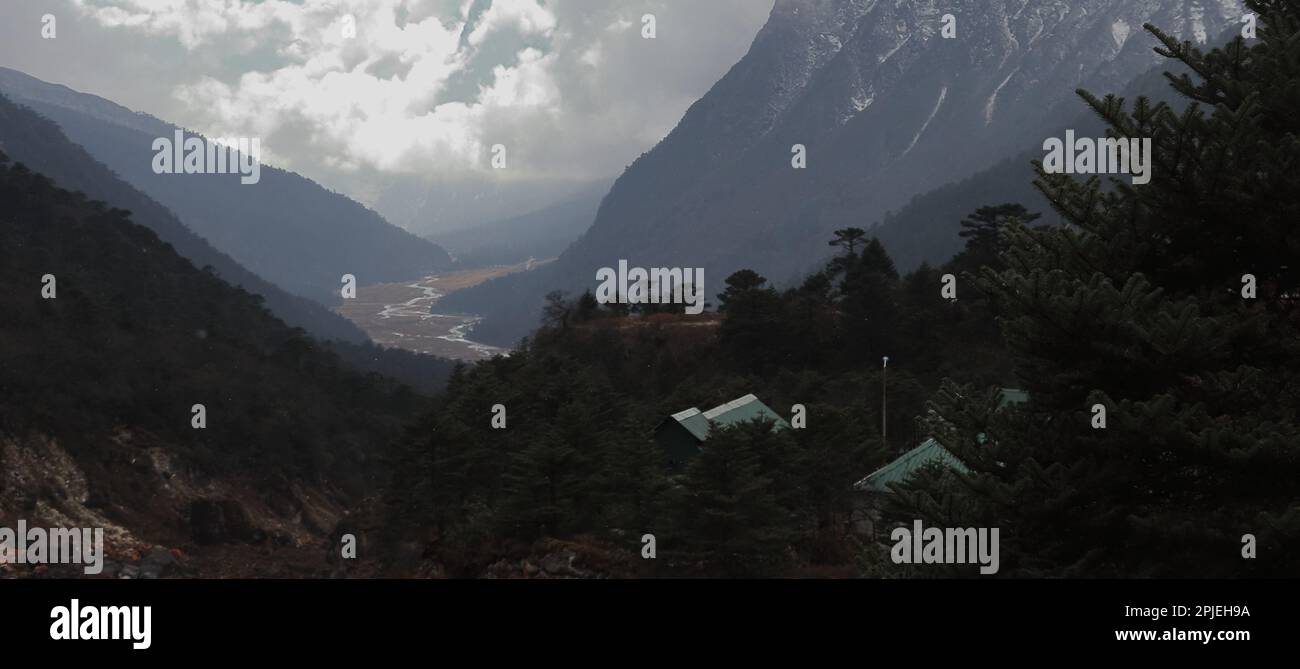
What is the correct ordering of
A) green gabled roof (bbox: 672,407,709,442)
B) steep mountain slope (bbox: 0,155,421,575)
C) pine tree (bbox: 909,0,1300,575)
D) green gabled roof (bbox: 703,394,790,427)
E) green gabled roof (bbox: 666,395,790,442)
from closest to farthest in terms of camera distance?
pine tree (bbox: 909,0,1300,575), green gabled roof (bbox: 703,394,790,427), green gabled roof (bbox: 666,395,790,442), green gabled roof (bbox: 672,407,709,442), steep mountain slope (bbox: 0,155,421,575)

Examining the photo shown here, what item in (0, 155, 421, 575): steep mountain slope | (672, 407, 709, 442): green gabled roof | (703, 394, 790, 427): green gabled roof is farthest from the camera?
(0, 155, 421, 575): steep mountain slope

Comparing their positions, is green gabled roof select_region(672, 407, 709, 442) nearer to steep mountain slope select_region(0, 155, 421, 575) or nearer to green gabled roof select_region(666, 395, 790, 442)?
green gabled roof select_region(666, 395, 790, 442)

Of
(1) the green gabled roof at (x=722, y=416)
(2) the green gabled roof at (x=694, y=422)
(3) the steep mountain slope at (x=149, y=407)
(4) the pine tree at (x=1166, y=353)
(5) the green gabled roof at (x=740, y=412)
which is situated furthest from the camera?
(3) the steep mountain slope at (x=149, y=407)

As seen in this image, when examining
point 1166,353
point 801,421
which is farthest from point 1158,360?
point 801,421

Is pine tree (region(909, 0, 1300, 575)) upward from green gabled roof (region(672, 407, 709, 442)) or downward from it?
upward

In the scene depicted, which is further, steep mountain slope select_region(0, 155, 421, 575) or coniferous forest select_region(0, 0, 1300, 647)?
steep mountain slope select_region(0, 155, 421, 575)

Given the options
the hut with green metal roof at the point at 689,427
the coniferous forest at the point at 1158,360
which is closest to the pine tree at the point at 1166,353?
the coniferous forest at the point at 1158,360

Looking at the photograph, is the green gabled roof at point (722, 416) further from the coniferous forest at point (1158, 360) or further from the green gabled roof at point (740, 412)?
the coniferous forest at point (1158, 360)

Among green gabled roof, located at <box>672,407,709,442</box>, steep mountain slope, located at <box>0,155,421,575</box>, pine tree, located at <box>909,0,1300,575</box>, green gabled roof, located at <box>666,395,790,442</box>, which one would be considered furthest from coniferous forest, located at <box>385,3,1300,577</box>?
steep mountain slope, located at <box>0,155,421,575</box>

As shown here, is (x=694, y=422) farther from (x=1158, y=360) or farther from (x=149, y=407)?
(x=149, y=407)

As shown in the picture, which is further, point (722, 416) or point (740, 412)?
point (740, 412)
